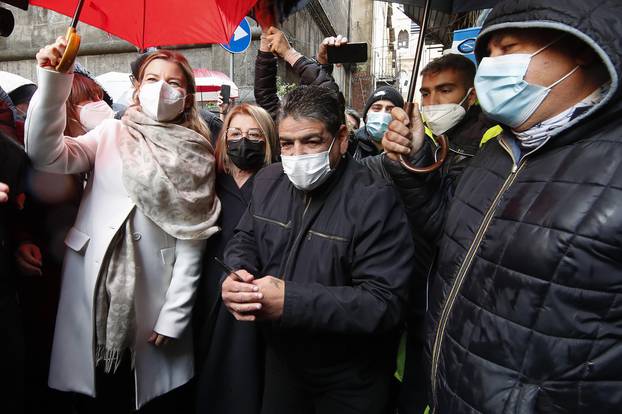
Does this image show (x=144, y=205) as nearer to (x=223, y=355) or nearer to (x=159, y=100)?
(x=159, y=100)

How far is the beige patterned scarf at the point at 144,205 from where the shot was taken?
75.1 inches

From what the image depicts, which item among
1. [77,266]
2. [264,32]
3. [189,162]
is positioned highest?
[264,32]

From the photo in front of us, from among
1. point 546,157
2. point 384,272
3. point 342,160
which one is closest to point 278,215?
point 342,160

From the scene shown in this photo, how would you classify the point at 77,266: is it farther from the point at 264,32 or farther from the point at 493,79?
the point at 493,79

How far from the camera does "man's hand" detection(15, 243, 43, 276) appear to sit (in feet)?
6.55

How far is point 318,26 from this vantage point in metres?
15.4

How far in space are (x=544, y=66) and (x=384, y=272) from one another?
884 millimetres

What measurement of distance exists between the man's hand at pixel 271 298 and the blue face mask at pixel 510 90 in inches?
38.1

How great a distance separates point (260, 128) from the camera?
2.44 metres

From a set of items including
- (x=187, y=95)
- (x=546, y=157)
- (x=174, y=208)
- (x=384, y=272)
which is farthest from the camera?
(x=187, y=95)

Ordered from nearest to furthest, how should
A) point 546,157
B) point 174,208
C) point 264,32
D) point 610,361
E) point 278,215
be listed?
point 610,361 → point 546,157 → point 278,215 → point 174,208 → point 264,32

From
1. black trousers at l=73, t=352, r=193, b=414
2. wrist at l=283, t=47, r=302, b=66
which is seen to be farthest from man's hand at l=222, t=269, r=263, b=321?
wrist at l=283, t=47, r=302, b=66

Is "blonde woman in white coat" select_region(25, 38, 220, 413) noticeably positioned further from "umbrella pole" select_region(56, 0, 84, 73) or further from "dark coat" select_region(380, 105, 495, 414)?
"dark coat" select_region(380, 105, 495, 414)

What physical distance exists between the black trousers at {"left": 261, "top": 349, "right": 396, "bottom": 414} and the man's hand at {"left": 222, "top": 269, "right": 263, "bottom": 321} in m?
0.46
